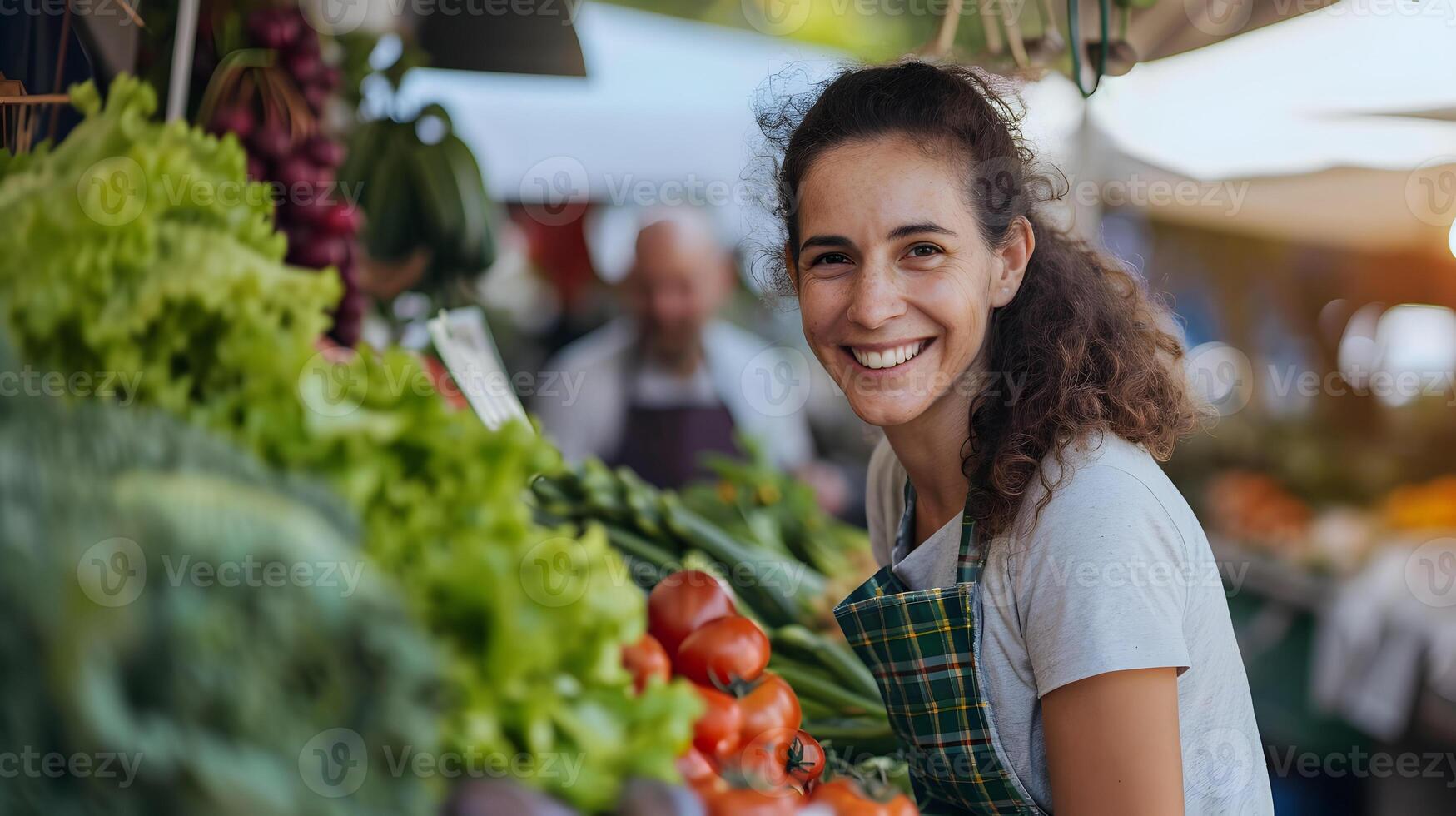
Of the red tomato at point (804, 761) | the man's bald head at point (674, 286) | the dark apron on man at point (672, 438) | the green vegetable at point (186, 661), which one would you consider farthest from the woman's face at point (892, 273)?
the man's bald head at point (674, 286)

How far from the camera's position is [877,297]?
4.93 ft

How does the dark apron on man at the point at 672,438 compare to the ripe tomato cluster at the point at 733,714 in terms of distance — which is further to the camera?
the dark apron on man at the point at 672,438

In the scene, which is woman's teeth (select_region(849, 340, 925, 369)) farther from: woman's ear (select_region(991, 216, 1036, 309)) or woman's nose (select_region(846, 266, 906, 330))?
woman's ear (select_region(991, 216, 1036, 309))

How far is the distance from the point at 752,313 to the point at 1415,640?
3.26 metres

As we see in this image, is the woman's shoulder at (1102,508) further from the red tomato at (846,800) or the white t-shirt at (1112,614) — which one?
the red tomato at (846,800)

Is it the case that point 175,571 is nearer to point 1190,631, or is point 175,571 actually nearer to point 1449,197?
point 1190,631

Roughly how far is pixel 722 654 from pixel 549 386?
123 inches

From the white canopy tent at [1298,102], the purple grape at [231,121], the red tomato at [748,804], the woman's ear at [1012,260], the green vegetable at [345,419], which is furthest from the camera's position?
the white canopy tent at [1298,102]

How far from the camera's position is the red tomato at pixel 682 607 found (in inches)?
66.0

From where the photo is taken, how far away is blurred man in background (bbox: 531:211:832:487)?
4.32 meters

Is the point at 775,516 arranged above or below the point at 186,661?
below

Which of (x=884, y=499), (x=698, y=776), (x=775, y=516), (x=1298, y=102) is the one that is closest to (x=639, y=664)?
(x=698, y=776)

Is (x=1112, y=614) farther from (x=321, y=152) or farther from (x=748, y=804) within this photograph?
Result: (x=321, y=152)

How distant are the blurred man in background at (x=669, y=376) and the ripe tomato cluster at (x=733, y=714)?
2449mm
